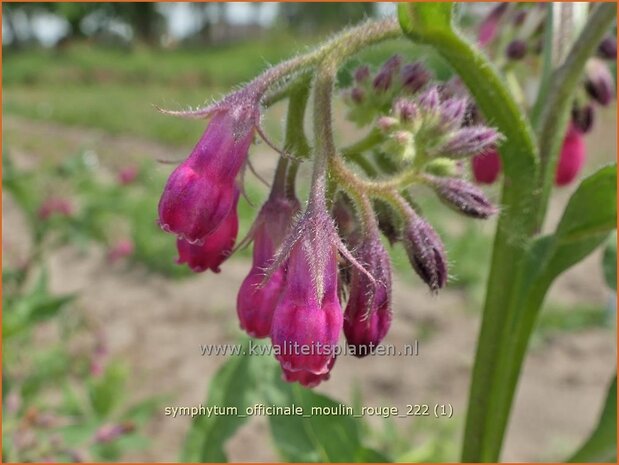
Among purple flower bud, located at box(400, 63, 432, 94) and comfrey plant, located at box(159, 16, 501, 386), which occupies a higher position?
purple flower bud, located at box(400, 63, 432, 94)

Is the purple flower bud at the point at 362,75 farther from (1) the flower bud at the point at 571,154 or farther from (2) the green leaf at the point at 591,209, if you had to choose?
(1) the flower bud at the point at 571,154

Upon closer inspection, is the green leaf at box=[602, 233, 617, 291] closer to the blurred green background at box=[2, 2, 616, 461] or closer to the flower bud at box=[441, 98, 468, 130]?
the blurred green background at box=[2, 2, 616, 461]

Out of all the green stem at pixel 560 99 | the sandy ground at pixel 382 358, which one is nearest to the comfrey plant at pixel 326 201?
the green stem at pixel 560 99

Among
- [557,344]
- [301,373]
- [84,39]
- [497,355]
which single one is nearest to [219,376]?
[497,355]

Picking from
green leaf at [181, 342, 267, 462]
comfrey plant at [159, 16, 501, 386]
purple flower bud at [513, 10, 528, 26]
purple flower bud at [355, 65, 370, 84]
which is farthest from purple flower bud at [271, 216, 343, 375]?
purple flower bud at [513, 10, 528, 26]

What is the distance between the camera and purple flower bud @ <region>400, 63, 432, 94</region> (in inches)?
51.8

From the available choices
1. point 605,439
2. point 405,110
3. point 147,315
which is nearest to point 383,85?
point 405,110

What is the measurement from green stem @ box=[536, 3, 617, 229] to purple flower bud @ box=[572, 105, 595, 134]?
0.33 m

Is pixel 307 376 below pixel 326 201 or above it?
below

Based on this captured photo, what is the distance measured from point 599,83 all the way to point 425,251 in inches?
26.1

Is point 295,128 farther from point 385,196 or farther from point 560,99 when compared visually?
point 560,99

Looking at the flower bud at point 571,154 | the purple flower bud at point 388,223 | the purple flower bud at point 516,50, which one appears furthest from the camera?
the flower bud at point 571,154

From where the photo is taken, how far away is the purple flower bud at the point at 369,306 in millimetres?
1099

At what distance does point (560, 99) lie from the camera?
1.35 m
